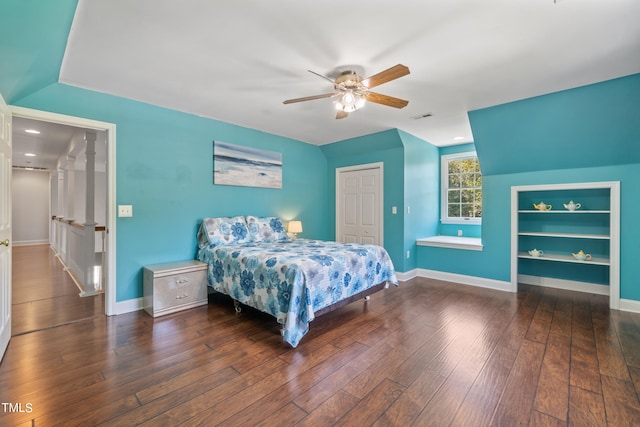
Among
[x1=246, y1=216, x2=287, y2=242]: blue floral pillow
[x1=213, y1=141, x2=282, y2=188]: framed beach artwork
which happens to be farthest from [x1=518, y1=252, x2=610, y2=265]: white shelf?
[x1=213, y1=141, x2=282, y2=188]: framed beach artwork

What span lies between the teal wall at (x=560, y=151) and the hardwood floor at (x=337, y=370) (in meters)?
1.08


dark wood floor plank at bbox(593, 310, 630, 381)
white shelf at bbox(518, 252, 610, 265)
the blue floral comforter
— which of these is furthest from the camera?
white shelf at bbox(518, 252, 610, 265)

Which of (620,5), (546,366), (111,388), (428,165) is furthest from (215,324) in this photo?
(428,165)

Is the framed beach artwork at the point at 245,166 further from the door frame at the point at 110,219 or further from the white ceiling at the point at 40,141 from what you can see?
the white ceiling at the point at 40,141

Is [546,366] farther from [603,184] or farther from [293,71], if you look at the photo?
[293,71]

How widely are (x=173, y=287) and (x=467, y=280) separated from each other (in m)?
4.11

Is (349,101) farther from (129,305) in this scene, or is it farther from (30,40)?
(129,305)

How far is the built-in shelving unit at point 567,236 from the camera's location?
3559mm

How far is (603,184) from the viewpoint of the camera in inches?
136

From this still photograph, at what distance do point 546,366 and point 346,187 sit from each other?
12.7ft

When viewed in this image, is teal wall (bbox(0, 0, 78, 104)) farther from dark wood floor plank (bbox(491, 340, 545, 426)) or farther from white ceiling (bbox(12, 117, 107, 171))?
dark wood floor plank (bbox(491, 340, 545, 426))

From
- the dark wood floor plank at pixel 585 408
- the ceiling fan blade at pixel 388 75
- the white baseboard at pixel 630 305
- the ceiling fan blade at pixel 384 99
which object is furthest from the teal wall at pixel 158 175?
the white baseboard at pixel 630 305

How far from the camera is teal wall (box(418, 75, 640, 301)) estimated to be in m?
3.01

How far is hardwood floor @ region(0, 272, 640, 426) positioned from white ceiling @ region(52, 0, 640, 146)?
241cm
